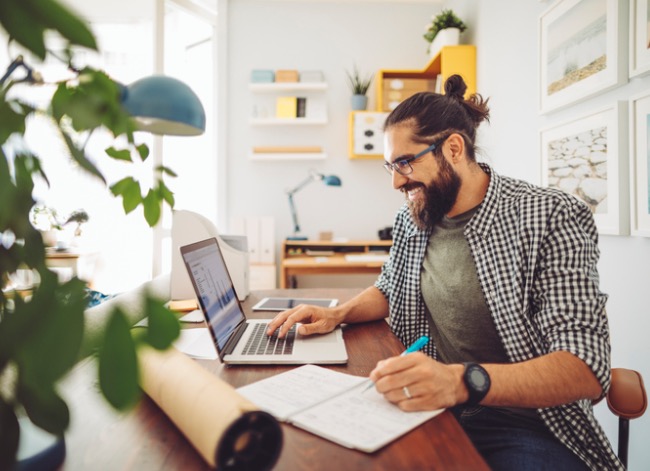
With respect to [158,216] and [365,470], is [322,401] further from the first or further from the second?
[158,216]

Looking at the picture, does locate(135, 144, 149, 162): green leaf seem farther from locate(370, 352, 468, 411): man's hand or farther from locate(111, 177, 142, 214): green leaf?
locate(370, 352, 468, 411): man's hand

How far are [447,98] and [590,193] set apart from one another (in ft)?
2.66

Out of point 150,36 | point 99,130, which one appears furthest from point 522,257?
point 150,36

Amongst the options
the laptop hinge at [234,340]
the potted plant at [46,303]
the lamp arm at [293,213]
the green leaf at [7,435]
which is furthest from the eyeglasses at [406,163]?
the lamp arm at [293,213]

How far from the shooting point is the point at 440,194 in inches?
52.1

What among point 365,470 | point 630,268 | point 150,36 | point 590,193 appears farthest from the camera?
point 150,36

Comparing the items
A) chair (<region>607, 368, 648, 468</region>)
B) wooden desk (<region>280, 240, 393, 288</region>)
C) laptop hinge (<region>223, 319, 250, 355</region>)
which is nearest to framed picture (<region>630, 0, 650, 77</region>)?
chair (<region>607, 368, 648, 468</region>)

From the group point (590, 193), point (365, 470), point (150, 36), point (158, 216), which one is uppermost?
point (150, 36)

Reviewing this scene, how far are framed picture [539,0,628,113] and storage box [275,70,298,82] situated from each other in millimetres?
2111

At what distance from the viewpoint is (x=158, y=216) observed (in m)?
0.43

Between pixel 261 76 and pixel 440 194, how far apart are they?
2865 millimetres

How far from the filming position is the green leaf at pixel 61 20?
0.23 meters

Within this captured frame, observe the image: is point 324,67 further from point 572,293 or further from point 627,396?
point 627,396

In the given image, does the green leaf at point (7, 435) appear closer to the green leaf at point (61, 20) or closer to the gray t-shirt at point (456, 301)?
the green leaf at point (61, 20)
